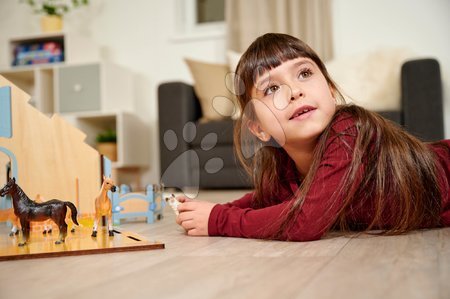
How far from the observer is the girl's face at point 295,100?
936mm

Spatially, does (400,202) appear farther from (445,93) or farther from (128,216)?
(445,93)

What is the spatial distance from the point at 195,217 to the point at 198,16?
2.89m

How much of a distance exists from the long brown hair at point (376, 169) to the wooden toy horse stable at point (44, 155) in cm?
41

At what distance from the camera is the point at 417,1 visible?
300 cm

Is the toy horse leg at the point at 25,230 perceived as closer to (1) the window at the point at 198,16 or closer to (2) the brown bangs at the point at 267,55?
(2) the brown bangs at the point at 267,55

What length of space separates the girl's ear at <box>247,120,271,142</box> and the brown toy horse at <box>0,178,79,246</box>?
0.47m

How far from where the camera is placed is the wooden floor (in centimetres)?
49

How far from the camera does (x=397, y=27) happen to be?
305cm

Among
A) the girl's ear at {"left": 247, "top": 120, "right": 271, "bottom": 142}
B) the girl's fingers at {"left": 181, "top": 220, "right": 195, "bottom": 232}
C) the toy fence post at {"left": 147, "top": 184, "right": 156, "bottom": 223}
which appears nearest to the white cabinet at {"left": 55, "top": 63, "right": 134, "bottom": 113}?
the toy fence post at {"left": 147, "top": 184, "right": 156, "bottom": 223}

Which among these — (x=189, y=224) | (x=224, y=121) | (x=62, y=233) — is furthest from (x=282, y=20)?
(x=62, y=233)

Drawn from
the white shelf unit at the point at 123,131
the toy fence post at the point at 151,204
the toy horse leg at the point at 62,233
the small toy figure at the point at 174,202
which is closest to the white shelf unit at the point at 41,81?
the white shelf unit at the point at 123,131

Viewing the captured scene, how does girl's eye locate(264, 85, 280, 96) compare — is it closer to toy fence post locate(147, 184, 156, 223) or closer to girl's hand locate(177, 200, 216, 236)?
girl's hand locate(177, 200, 216, 236)

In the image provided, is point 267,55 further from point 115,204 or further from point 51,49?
point 51,49

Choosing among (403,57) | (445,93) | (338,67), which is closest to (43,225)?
(338,67)
